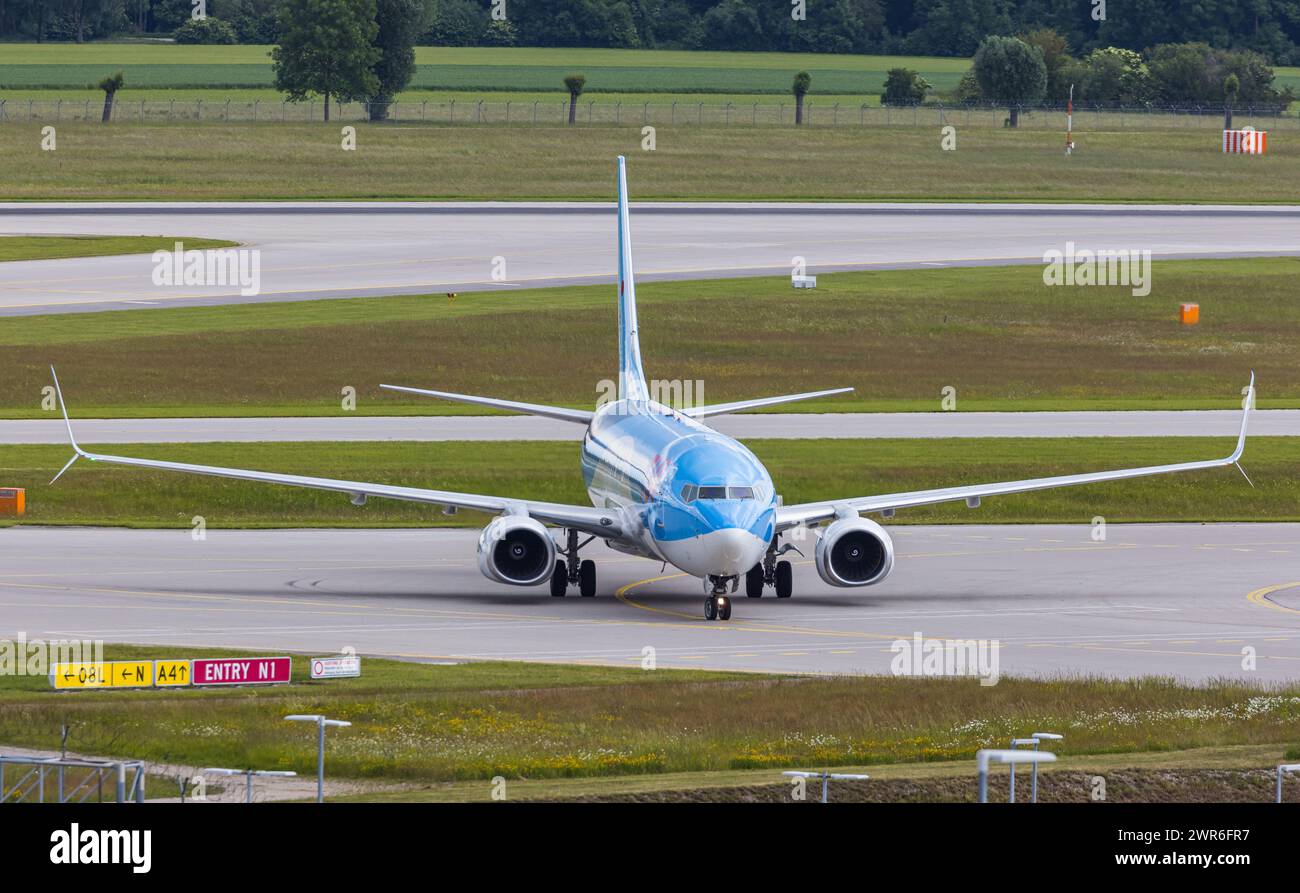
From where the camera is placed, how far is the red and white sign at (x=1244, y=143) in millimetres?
176125

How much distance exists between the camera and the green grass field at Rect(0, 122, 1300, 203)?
143500mm

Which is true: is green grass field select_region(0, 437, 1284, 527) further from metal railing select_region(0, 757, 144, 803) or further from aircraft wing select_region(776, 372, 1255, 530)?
metal railing select_region(0, 757, 144, 803)

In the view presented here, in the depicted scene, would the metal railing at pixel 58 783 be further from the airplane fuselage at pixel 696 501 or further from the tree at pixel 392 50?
the tree at pixel 392 50

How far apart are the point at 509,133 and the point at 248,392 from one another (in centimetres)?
9674

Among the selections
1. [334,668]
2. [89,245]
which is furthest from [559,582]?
[89,245]

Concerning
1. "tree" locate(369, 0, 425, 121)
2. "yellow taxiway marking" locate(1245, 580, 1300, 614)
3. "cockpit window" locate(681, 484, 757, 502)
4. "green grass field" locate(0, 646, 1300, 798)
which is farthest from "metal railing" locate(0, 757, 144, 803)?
"tree" locate(369, 0, 425, 121)

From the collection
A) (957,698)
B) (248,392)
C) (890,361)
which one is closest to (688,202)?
(890,361)

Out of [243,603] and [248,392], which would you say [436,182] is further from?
[243,603]

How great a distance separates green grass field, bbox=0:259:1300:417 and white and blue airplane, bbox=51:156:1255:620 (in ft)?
92.7

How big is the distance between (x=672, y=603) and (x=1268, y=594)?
1346 centimetres

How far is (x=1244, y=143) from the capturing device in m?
176

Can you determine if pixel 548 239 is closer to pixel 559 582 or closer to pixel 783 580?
pixel 559 582

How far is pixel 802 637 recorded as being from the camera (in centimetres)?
4091

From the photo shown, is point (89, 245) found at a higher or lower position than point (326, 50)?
lower
